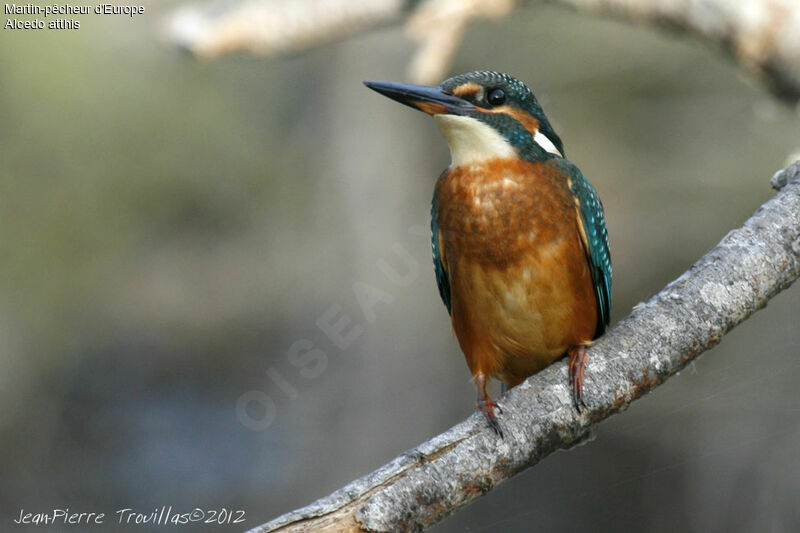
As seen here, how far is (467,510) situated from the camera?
15.1ft

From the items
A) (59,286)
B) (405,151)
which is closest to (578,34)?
(405,151)

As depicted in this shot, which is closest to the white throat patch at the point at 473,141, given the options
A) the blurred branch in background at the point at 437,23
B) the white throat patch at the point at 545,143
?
the white throat patch at the point at 545,143

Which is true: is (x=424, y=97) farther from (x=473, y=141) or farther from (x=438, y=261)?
(x=438, y=261)

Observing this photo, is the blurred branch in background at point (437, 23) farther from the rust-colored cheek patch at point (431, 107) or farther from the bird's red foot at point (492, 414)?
the bird's red foot at point (492, 414)

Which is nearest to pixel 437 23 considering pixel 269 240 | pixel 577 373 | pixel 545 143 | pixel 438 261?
pixel 545 143

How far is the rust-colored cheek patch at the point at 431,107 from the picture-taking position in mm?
2244

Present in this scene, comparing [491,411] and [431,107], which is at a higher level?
[431,107]

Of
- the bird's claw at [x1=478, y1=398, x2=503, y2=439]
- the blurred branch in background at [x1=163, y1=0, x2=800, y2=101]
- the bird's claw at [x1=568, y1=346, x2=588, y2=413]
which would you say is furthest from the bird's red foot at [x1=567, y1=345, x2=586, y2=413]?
the blurred branch in background at [x1=163, y1=0, x2=800, y2=101]

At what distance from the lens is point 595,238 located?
250 cm

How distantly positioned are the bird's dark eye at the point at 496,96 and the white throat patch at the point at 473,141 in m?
0.08

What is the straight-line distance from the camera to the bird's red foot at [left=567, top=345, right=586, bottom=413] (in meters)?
2.11

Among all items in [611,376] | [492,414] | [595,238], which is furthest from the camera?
[595,238]

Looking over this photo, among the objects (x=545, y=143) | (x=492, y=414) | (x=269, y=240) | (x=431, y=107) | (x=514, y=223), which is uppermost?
(x=431, y=107)

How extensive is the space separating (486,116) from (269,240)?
4.08 m
